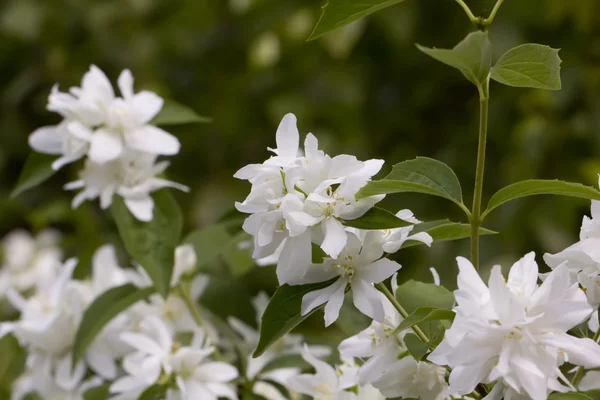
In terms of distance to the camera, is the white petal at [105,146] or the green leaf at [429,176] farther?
the white petal at [105,146]

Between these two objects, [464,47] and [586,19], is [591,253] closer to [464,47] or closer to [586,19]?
[464,47]

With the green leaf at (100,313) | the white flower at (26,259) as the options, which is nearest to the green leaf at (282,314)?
the green leaf at (100,313)

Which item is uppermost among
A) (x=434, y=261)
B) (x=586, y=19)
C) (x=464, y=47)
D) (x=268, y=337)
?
(x=464, y=47)

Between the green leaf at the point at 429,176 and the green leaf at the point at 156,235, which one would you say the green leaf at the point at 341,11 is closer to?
the green leaf at the point at 429,176

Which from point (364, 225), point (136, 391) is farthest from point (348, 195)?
point (136, 391)

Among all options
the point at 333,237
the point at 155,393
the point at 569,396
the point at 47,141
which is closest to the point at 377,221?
the point at 333,237

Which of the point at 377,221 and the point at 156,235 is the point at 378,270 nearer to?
the point at 377,221
